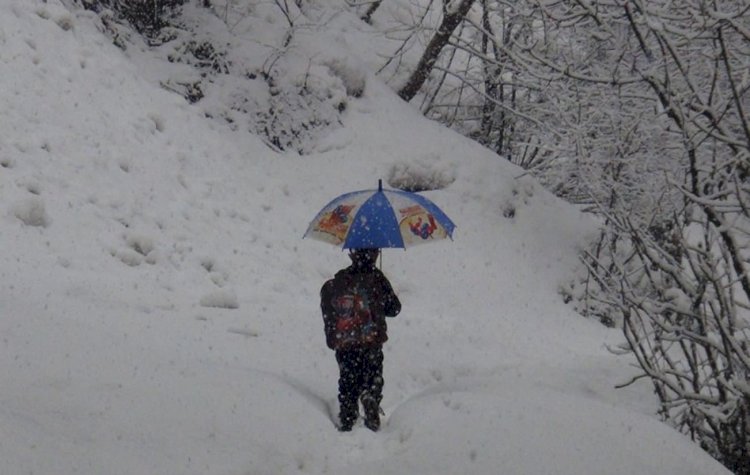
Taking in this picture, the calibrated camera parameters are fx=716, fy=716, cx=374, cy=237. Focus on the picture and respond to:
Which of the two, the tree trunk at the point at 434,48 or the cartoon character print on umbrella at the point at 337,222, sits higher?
the tree trunk at the point at 434,48

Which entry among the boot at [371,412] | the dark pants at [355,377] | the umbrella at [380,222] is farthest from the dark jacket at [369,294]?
the boot at [371,412]

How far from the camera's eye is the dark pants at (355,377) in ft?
18.8

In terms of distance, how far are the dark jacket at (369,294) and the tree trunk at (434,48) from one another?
348 inches

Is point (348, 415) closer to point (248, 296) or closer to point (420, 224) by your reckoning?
point (420, 224)

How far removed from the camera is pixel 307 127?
1351 cm

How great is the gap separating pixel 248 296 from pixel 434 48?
25.0 ft

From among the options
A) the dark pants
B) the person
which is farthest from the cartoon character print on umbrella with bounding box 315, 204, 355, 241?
the dark pants

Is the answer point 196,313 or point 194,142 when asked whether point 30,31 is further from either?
point 196,313

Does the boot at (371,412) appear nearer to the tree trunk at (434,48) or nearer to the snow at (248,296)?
the snow at (248,296)

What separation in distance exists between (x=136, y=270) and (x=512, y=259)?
6.78 meters

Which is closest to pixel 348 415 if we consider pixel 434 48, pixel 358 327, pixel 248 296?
pixel 358 327

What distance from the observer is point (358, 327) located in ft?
18.5

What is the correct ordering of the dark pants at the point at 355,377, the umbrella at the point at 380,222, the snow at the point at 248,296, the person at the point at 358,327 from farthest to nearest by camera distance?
1. the dark pants at the point at 355,377
2. the person at the point at 358,327
3. the umbrella at the point at 380,222
4. the snow at the point at 248,296

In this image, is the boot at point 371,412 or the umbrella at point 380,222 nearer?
the umbrella at point 380,222
